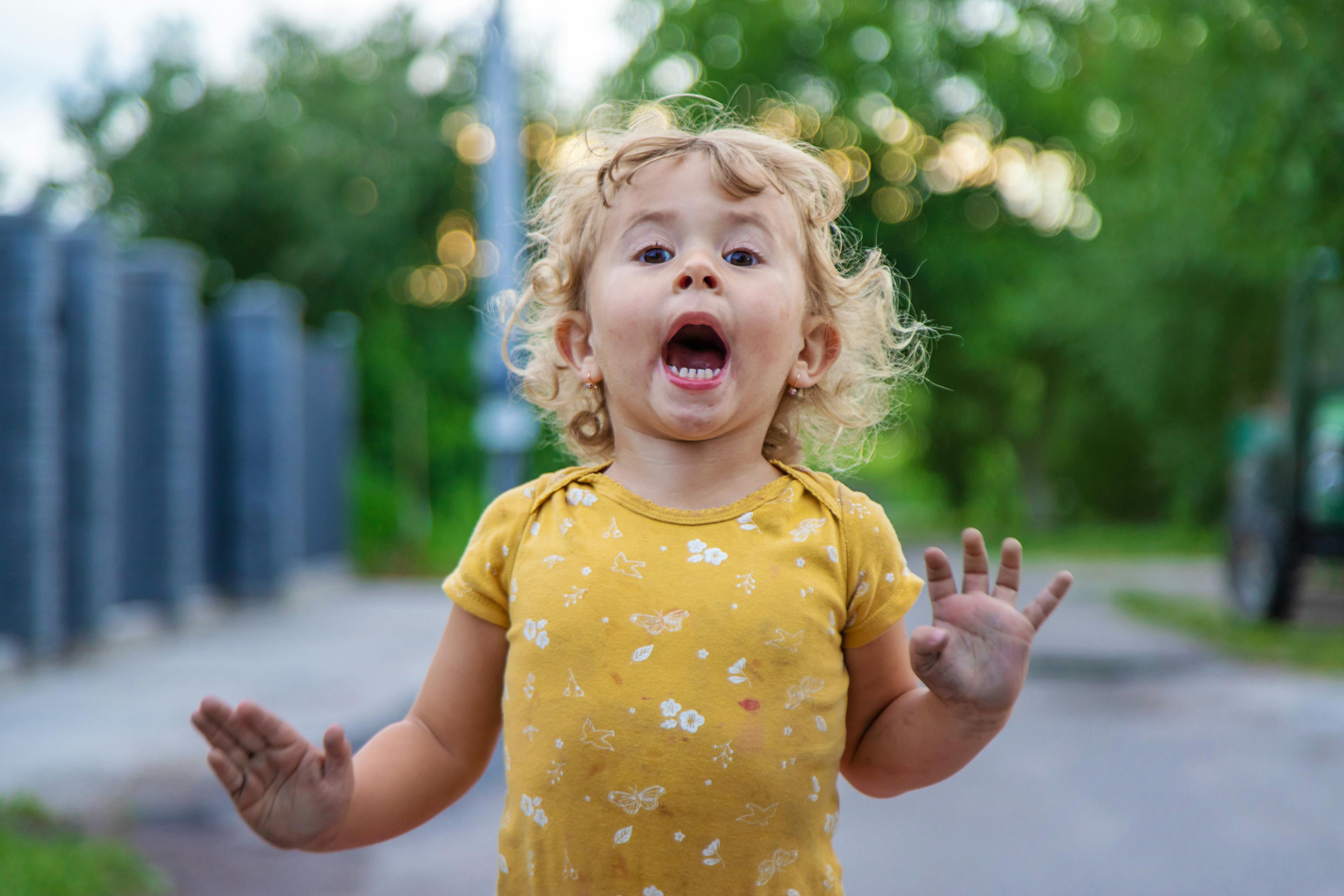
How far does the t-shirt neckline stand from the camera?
1679 millimetres

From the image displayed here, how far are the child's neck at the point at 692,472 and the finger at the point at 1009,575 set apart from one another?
0.32 meters

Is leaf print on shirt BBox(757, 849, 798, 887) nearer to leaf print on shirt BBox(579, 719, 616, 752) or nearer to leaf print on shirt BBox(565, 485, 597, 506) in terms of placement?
leaf print on shirt BBox(579, 719, 616, 752)

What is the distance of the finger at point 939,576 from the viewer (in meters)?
1.57

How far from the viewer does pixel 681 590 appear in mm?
1613

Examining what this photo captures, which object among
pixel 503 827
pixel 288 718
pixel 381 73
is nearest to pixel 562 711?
pixel 503 827

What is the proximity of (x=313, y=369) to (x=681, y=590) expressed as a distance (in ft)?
39.9

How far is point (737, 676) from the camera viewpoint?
158cm

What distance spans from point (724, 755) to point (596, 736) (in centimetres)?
15

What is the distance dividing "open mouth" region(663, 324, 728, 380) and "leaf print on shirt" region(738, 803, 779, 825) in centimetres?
52

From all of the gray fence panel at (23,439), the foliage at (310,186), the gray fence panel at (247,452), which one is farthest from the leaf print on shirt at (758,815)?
the foliage at (310,186)

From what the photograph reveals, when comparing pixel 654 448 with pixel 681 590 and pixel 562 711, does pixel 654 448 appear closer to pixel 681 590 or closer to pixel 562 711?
pixel 681 590

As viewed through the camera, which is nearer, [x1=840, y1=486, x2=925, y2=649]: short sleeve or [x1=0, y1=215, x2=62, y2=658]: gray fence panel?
[x1=840, y1=486, x2=925, y2=649]: short sleeve

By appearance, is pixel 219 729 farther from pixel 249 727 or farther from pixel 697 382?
pixel 697 382

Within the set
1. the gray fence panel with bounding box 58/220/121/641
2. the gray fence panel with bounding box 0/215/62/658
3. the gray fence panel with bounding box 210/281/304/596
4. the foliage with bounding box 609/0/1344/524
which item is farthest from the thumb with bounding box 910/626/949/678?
the foliage with bounding box 609/0/1344/524
